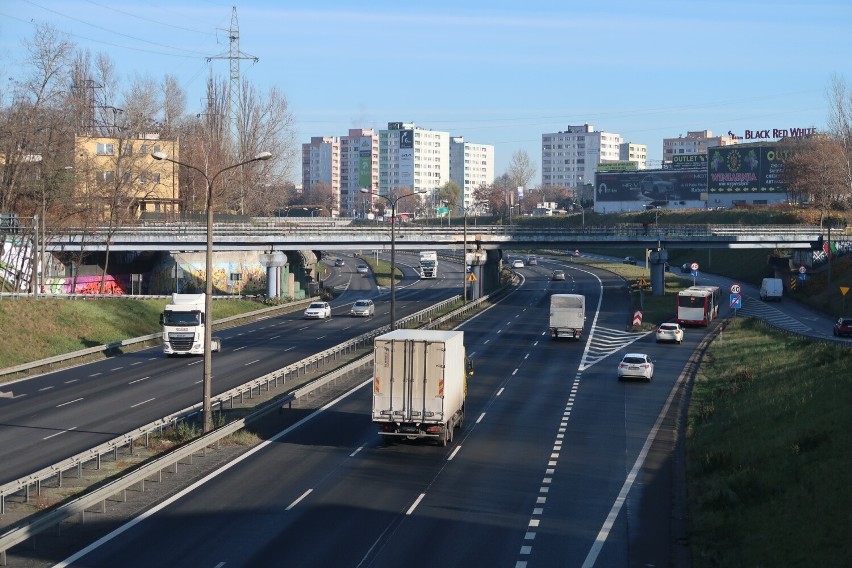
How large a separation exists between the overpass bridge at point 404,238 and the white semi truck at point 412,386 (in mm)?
55805

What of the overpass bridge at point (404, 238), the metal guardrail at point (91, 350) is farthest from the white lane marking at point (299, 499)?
the overpass bridge at point (404, 238)

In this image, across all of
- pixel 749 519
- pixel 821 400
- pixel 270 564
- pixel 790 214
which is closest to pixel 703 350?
pixel 821 400

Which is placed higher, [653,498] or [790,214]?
[790,214]

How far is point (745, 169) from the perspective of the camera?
178 m

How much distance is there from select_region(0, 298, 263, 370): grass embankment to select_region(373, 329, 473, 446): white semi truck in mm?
26451

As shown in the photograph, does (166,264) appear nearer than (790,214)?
Yes

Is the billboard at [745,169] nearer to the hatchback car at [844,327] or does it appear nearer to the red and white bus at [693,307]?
the red and white bus at [693,307]

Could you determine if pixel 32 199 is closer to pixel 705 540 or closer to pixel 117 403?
pixel 117 403

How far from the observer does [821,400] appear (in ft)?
105

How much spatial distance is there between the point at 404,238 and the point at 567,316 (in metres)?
30.9

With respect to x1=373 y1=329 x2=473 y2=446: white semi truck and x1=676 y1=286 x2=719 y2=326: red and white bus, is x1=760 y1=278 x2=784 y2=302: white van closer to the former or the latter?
x1=676 y1=286 x2=719 y2=326: red and white bus

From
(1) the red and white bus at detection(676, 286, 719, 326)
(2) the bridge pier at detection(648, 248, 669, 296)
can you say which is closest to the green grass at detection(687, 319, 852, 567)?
(1) the red and white bus at detection(676, 286, 719, 326)

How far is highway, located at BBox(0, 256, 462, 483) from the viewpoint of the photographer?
30438 millimetres

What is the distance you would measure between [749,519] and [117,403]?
985 inches
